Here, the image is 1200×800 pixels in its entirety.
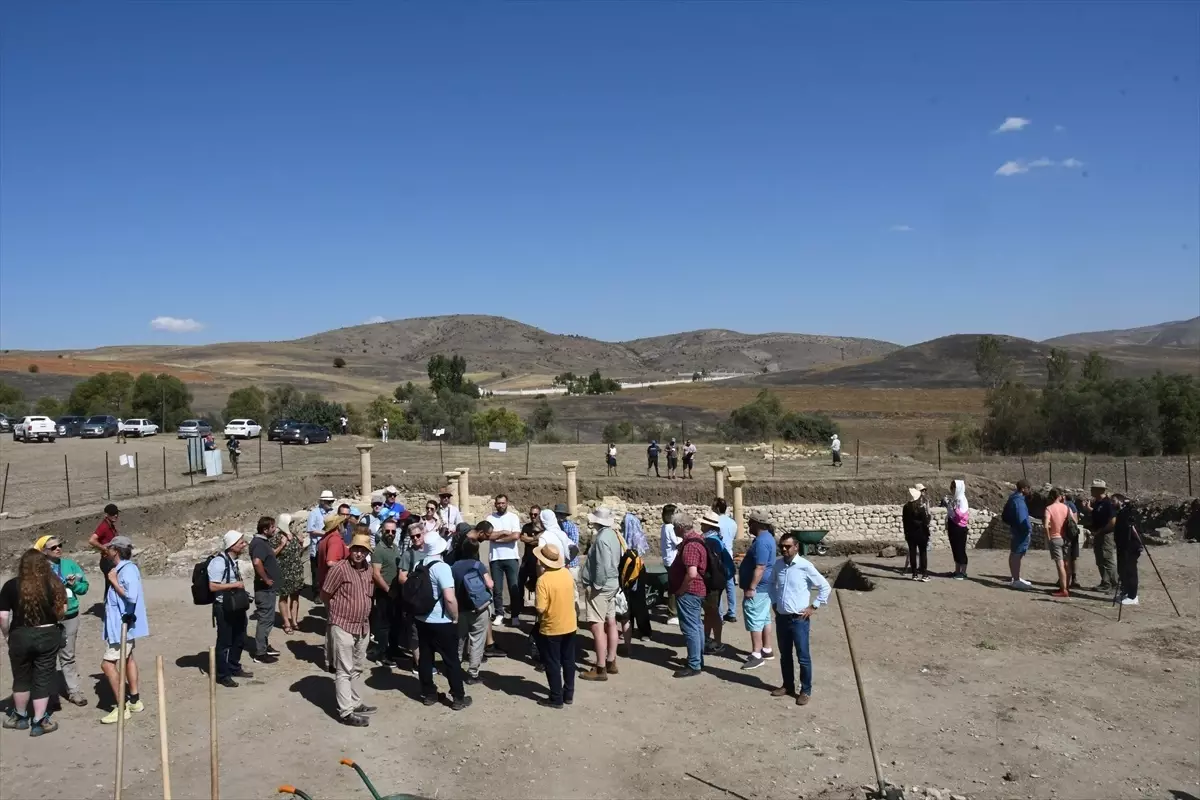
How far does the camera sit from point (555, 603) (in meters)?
8.04

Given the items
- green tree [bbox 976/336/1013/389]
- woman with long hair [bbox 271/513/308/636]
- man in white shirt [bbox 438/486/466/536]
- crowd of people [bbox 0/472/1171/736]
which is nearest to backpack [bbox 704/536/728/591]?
crowd of people [bbox 0/472/1171/736]

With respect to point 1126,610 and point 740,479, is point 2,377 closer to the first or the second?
point 740,479

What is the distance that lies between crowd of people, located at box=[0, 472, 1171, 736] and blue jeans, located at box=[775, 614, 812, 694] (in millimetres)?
17

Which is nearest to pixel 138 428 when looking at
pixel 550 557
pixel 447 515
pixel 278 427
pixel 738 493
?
pixel 278 427

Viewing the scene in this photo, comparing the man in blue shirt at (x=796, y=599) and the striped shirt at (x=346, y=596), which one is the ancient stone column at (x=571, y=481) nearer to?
the man in blue shirt at (x=796, y=599)

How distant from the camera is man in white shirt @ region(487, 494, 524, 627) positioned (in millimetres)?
10094

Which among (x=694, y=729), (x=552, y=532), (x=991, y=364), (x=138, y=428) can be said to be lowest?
(x=694, y=729)

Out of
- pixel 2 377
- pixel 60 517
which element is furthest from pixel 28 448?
pixel 2 377

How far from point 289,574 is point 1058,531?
10168 mm

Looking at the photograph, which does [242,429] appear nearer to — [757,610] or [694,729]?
[757,610]

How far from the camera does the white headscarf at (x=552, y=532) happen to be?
9140 millimetres

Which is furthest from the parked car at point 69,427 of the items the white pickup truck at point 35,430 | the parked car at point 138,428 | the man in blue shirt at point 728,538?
the man in blue shirt at point 728,538

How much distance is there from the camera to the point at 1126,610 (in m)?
12.2

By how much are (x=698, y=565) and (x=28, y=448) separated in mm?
39596
